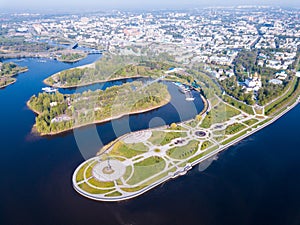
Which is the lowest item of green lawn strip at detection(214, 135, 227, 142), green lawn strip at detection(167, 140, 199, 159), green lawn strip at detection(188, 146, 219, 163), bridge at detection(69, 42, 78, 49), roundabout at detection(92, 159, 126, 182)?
bridge at detection(69, 42, 78, 49)

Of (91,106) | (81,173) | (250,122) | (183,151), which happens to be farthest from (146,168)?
(250,122)

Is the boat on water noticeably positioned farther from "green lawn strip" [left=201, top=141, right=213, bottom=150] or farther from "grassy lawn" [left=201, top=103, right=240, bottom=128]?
"green lawn strip" [left=201, top=141, right=213, bottom=150]

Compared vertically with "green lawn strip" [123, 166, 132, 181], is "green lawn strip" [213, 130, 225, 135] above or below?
below

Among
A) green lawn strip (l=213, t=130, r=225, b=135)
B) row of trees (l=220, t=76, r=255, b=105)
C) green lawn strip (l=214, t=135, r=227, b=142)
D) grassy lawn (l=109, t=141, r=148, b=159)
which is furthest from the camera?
row of trees (l=220, t=76, r=255, b=105)

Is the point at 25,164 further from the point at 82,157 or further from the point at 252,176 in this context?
the point at 252,176

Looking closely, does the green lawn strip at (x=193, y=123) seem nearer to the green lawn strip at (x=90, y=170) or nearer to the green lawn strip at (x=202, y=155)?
the green lawn strip at (x=202, y=155)

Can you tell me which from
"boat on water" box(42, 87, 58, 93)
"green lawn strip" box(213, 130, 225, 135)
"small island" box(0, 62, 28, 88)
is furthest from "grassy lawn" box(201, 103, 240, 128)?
"small island" box(0, 62, 28, 88)

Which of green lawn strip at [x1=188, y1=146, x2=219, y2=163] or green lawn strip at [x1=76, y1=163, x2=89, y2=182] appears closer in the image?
green lawn strip at [x1=76, y1=163, x2=89, y2=182]

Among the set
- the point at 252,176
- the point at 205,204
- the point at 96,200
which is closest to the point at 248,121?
the point at 252,176
